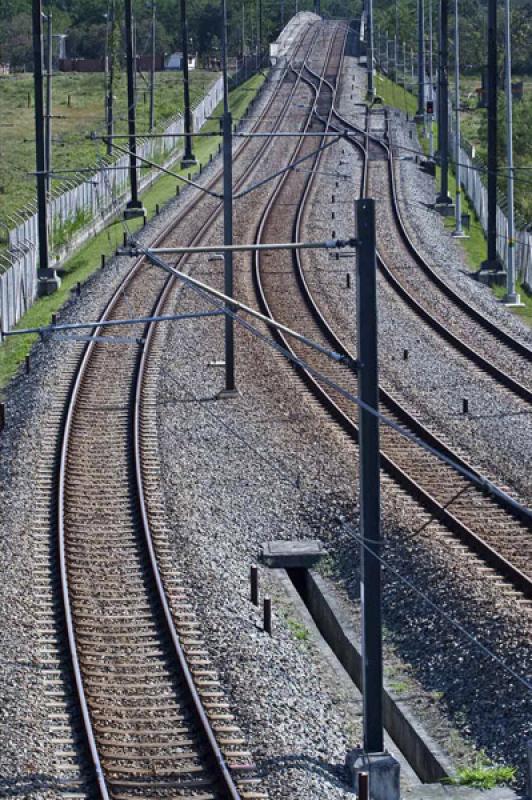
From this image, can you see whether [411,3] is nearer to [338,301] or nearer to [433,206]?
[433,206]

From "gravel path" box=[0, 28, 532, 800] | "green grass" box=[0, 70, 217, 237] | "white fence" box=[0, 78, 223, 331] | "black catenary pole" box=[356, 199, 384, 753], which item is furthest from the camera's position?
"green grass" box=[0, 70, 217, 237]

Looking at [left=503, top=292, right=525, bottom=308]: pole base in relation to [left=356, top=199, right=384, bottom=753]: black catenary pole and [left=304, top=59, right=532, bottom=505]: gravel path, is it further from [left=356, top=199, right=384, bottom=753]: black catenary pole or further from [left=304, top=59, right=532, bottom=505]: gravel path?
[left=356, top=199, right=384, bottom=753]: black catenary pole

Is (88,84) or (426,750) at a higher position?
(88,84)

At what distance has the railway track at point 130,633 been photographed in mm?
13602

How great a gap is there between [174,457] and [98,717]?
31.1 feet

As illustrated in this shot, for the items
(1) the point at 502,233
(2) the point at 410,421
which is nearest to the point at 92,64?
(1) the point at 502,233

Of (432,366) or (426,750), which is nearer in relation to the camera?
(426,750)

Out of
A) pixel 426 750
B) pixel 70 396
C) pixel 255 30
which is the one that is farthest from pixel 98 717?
pixel 255 30

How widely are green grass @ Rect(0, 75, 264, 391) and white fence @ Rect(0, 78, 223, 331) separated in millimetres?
337

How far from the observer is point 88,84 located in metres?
117

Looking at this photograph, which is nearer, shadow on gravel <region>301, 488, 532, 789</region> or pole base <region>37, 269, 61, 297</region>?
shadow on gravel <region>301, 488, 532, 789</region>

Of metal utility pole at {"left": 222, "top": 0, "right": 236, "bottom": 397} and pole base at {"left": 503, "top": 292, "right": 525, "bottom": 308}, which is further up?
metal utility pole at {"left": 222, "top": 0, "right": 236, "bottom": 397}

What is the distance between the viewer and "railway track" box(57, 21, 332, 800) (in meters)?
13.6

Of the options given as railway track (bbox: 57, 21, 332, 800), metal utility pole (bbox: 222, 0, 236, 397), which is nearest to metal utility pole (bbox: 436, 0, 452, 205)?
metal utility pole (bbox: 222, 0, 236, 397)
